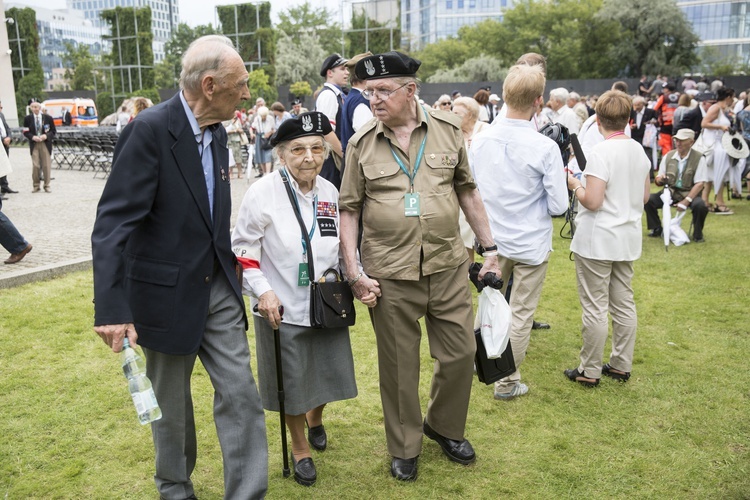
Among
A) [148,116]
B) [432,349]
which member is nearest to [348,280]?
[432,349]

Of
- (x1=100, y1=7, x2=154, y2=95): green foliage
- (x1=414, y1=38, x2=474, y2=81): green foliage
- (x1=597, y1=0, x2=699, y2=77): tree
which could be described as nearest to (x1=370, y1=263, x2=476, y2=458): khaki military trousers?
(x1=100, y1=7, x2=154, y2=95): green foliage

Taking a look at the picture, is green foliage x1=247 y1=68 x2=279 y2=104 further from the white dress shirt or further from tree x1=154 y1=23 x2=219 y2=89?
the white dress shirt

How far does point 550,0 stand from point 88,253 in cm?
7092

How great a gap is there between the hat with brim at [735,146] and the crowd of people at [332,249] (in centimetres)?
796

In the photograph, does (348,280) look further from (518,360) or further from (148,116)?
(518,360)

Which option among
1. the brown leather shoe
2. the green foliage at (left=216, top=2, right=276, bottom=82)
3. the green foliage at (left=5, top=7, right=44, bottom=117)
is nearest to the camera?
the brown leather shoe

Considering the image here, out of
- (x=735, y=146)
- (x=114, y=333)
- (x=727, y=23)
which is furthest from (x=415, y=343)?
(x=727, y=23)

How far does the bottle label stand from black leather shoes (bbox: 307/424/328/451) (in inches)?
60.0

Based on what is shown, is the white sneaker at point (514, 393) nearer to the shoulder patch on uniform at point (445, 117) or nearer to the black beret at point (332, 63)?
the shoulder patch on uniform at point (445, 117)

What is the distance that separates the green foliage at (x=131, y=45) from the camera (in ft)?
175

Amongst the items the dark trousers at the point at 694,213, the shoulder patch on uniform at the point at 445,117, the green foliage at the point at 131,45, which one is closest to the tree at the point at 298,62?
the green foliage at the point at 131,45

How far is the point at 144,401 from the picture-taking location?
265 cm

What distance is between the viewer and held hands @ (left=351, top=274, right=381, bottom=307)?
3.49m

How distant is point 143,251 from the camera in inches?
111
